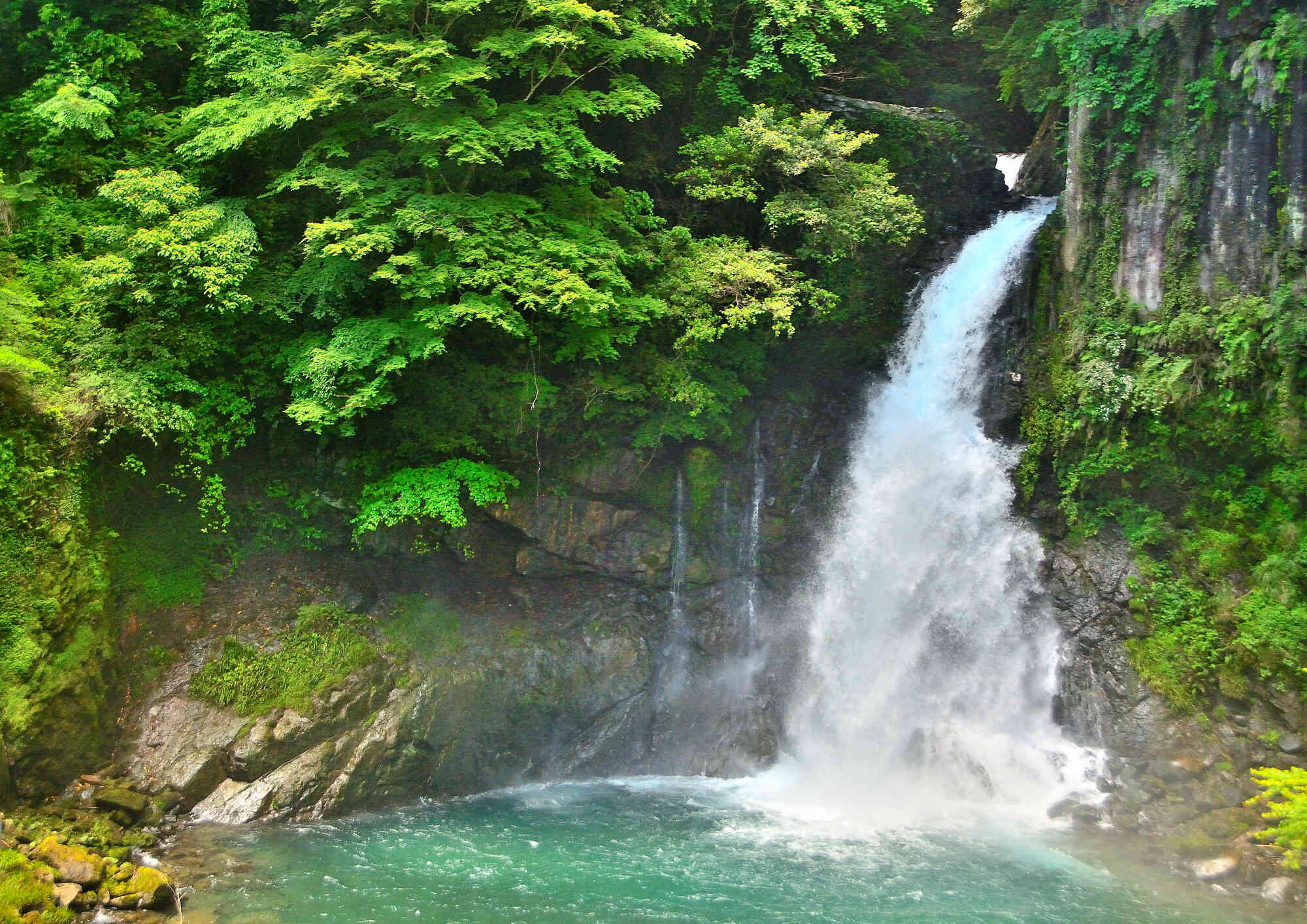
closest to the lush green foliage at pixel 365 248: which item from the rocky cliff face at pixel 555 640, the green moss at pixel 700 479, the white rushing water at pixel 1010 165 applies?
the green moss at pixel 700 479

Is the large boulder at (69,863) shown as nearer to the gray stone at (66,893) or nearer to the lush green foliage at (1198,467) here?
the gray stone at (66,893)

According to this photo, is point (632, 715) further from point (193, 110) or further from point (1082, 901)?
point (193, 110)

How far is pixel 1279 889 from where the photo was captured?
957 cm

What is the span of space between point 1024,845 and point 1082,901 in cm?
136

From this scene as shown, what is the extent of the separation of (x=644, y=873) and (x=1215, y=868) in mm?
6730

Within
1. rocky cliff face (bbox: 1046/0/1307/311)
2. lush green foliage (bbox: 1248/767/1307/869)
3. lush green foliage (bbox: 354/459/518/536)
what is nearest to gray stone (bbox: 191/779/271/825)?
lush green foliage (bbox: 354/459/518/536)

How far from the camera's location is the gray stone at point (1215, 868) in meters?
10.0

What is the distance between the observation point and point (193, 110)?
11672 mm

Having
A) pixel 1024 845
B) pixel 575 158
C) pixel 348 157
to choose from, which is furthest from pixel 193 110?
pixel 1024 845

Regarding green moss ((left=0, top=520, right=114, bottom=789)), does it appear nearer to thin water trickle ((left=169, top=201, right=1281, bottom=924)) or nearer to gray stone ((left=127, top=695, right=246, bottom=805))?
gray stone ((left=127, top=695, right=246, bottom=805))

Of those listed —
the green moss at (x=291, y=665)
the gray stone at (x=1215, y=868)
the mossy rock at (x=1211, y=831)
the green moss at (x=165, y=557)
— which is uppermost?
the green moss at (x=165, y=557)

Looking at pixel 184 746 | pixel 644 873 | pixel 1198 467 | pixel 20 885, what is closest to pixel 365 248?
pixel 184 746

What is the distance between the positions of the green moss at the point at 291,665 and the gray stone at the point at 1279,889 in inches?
454

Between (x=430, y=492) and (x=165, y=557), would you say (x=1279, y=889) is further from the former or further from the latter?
(x=165, y=557)
